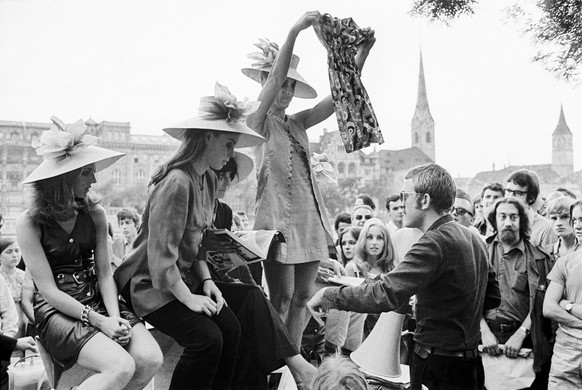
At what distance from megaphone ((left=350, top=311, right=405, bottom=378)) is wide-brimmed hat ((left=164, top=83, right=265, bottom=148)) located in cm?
116

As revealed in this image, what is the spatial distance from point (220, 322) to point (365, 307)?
65 centimetres

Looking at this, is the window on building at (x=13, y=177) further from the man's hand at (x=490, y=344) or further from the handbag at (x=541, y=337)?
the handbag at (x=541, y=337)

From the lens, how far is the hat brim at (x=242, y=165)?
9.90ft

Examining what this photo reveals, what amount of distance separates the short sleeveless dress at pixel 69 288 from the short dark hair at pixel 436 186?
1.35 metres

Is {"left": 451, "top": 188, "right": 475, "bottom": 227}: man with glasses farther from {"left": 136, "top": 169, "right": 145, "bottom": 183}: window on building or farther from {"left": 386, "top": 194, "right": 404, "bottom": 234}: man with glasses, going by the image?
{"left": 136, "top": 169, "right": 145, "bottom": 183}: window on building

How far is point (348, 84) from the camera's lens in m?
3.10

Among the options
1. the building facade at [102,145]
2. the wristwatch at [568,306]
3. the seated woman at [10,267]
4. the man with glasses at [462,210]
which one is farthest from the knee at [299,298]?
the building facade at [102,145]

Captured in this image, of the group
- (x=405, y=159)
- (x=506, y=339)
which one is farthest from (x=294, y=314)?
(x=405, y=159)

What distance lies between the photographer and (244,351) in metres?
2.73

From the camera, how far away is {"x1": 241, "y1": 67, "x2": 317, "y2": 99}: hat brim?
3.12 m

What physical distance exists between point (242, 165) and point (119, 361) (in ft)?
3.92

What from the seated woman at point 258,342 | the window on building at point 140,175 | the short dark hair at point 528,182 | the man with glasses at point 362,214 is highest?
the short dark hair at point 528,182

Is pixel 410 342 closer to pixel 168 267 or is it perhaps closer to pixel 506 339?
pixel 506 339

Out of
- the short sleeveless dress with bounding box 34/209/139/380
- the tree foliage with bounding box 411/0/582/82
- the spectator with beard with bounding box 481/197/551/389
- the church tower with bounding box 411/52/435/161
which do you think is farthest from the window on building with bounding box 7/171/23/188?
the spectator with beard with bounding box 481/197/551/389
